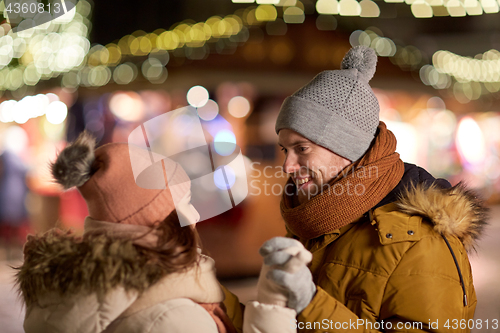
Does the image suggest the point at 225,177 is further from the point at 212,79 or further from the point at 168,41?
the point at 168,41

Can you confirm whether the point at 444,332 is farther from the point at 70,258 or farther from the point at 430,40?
the point at 430,40

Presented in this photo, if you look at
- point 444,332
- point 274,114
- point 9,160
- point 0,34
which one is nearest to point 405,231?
point 444,332

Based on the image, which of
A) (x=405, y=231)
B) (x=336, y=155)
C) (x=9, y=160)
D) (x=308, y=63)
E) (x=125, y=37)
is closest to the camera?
(x=405, y=231)

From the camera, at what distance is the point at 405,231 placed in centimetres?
150

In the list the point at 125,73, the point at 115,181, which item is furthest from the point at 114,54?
the point at 115,181

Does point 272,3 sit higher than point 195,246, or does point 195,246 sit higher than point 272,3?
point 272,3

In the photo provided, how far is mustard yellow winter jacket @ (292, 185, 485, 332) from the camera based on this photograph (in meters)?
1.39

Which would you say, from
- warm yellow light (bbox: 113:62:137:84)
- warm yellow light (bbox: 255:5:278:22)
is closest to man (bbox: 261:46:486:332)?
warm yellow light (bbox: 255:5:278:22)

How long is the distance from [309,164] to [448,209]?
1.98 ft

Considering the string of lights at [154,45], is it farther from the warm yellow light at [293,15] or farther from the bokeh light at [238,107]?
the bokeh light at [238,107]

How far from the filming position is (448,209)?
1548 mm

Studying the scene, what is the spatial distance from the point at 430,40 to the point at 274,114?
18.2ft

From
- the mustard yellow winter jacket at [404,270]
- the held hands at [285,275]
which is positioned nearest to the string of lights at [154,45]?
the mustard yellow winter jacket at [404,270]

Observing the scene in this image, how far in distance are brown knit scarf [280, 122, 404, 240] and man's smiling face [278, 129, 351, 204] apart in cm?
5
